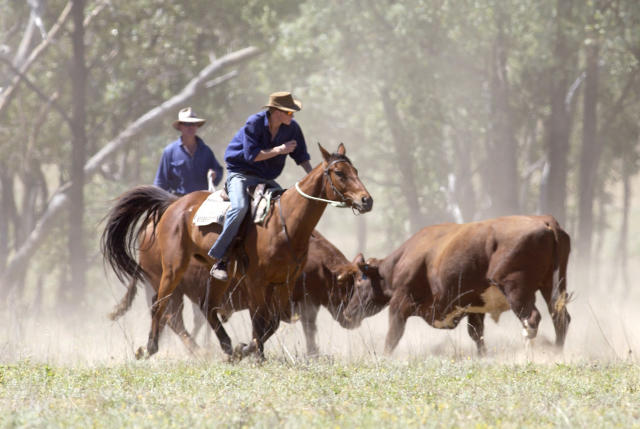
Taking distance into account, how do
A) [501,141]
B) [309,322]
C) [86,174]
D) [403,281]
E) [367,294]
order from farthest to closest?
[501,141], [86,174], [367,294], [403,281], [309,322]

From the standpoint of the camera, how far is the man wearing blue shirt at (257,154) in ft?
30.6

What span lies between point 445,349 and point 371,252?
106ft

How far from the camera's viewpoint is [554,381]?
317 inches

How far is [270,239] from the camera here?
30.2 ft

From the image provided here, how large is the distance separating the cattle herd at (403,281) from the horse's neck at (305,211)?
29mm

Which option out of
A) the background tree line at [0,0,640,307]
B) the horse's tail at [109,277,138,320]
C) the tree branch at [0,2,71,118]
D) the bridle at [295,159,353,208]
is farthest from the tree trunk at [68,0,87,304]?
the bridle at [295,159,353,208]

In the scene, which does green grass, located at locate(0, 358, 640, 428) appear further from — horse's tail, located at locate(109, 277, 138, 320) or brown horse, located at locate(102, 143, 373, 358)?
horse's tail, located at locate(109, 277, 138, 320)

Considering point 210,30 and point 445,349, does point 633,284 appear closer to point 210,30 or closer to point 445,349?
point 210,30

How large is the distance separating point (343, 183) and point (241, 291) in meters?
2.74

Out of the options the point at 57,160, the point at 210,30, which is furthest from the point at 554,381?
the point at 57,160

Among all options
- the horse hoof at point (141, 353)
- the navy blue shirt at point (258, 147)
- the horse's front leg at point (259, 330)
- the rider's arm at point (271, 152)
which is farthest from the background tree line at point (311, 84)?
the rider's arm at point (271, 152)

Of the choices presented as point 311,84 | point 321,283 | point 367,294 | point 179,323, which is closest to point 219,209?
point 179,323

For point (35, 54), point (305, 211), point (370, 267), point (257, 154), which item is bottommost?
point (370, 267)

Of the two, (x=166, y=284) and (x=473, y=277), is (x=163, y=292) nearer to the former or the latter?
(x=166, y=284)
